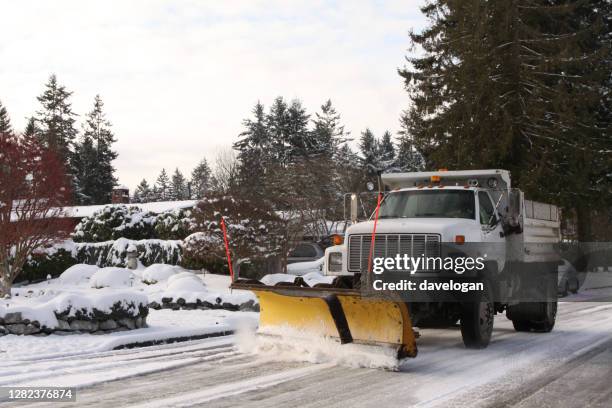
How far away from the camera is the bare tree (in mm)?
16641

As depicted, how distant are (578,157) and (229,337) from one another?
19.7 metres

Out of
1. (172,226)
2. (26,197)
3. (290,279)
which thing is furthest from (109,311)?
(172,226)

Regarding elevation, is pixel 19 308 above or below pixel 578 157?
below

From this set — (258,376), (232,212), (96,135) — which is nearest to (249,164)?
→ (232,212)

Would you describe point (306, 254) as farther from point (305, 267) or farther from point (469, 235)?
point (469, 235)

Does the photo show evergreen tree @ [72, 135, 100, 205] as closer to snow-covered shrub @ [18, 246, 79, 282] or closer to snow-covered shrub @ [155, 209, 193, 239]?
snow-covered shrub @ [155, 209, 193, 239]

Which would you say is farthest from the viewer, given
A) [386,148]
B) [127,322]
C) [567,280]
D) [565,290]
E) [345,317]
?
[386,148]

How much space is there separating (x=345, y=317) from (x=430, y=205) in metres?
2.69

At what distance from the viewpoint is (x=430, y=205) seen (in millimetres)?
9984

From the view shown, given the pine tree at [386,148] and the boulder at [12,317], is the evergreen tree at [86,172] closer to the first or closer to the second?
the pine tree at [386,148]

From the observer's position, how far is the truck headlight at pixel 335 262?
9.54 meters

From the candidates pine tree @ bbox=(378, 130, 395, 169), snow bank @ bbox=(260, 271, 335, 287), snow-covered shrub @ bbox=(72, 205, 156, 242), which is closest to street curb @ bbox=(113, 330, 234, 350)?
snow bank @ bbox=(260, 271, 335, 287)

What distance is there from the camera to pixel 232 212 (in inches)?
794

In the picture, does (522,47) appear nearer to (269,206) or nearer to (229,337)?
(269,206)
